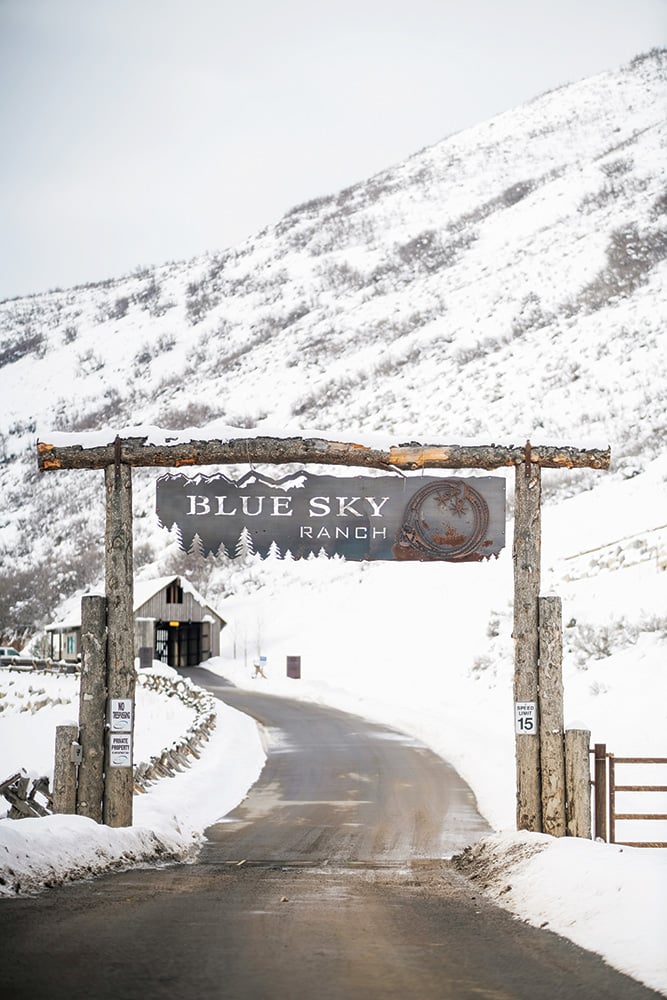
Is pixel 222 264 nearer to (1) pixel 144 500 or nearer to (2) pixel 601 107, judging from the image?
(2) pixel 601 107

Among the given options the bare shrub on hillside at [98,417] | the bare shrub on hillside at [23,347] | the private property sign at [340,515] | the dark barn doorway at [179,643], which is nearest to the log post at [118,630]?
the private property sign at [340,515]

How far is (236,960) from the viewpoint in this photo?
21.3 feet

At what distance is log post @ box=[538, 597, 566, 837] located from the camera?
11.7 metres

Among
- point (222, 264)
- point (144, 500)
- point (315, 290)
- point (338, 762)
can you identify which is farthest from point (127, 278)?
point (338, 762)

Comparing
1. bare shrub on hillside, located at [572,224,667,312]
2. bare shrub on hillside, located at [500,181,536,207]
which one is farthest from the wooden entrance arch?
bare shrub on hillside, located at [500,181,536,207]

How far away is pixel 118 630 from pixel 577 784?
519 centimetres

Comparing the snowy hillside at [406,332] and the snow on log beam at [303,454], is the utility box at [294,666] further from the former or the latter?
the snow on log beam at [303,454]

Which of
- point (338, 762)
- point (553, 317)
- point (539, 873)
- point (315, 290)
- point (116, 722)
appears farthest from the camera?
point (315, 290)

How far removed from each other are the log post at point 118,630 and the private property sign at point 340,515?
0.75 m

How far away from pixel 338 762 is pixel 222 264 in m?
130

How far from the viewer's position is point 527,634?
1212cm

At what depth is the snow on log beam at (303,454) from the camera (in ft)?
40.4

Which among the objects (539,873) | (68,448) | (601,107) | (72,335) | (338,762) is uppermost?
(601,107)

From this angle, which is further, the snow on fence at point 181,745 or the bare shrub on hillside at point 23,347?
the bare shrub on hillside at point 23,347
